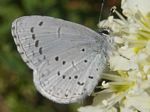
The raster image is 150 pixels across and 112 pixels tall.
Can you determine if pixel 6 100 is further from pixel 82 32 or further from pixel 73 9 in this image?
pixel 82 32

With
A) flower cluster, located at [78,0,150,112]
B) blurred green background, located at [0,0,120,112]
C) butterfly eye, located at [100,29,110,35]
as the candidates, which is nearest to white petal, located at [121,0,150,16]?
flower cluster, located at [78,0,150,112]

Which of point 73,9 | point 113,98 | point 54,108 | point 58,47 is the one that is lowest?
point 54,108

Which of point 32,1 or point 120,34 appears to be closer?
point 120,34

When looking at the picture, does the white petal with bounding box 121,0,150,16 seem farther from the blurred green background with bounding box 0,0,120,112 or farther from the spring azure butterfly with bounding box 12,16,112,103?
the blurred green background with bounding box 0,0,120,112

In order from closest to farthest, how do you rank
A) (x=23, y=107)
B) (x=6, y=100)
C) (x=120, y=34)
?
(x=120, y=34), (x=23, y=107), (x=6, y=100)

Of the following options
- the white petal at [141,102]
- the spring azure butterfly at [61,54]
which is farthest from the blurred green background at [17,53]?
the white petal at [141,102]

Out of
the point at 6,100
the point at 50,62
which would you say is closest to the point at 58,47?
the point at 50,62

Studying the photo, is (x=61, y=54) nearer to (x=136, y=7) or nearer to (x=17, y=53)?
(x=136, y=7)
